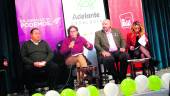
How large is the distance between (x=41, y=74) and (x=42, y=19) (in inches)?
41.6

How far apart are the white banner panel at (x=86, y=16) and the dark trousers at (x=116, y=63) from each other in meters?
0.42

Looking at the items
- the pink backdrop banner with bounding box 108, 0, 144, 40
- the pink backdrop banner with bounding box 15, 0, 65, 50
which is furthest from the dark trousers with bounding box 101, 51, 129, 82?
the pink backdrop banner with bounding box 15, 0, 65, 50

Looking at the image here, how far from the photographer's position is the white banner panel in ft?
22.1

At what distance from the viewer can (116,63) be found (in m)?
6.66

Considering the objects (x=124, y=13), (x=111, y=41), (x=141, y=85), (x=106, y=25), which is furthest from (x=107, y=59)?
(x=141, y=85)

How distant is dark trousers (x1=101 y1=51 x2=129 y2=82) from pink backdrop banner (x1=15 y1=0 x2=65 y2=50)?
957mm

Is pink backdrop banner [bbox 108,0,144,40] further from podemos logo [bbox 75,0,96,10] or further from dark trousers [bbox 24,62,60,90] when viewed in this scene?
dark trousers [bbox 24,62,60,90]

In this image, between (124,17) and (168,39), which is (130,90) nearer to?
(124,17)

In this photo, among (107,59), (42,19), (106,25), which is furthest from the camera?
(106,25)

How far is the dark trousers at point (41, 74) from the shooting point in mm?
6023

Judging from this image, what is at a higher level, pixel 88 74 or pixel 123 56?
pixel 123 56

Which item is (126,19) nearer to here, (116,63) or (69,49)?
(116,63)

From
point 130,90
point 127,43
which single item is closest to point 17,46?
point 127,43

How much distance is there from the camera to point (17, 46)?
663 centimetres
